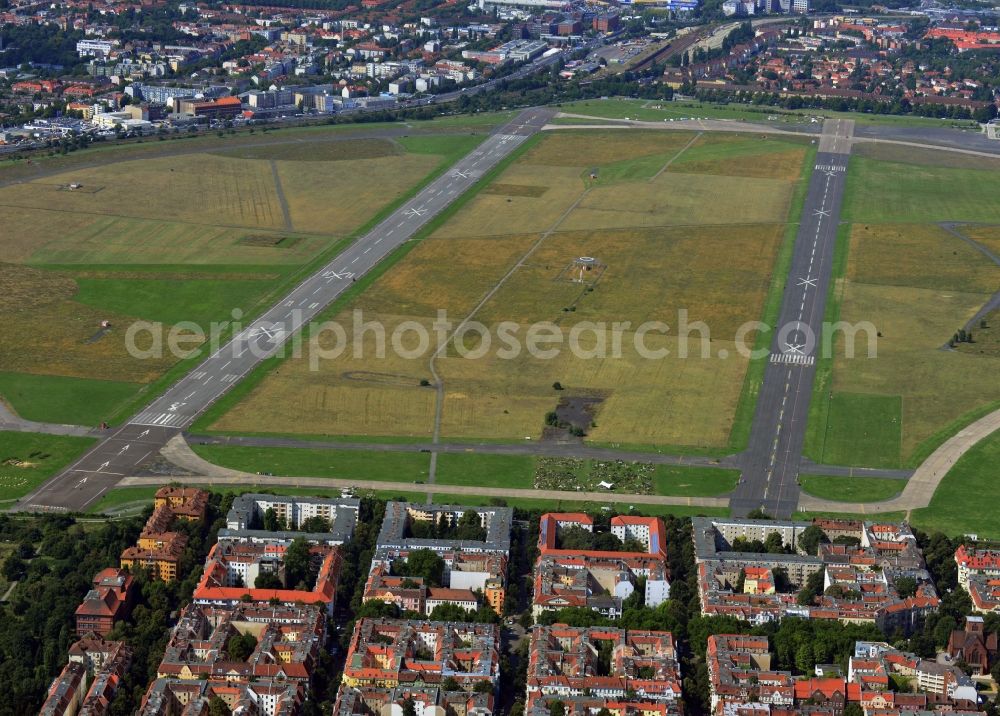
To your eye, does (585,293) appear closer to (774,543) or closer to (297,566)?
(774,543)

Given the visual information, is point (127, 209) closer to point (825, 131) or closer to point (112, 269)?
point (112, 269)

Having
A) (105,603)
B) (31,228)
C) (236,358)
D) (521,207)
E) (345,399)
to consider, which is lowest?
(521,207)

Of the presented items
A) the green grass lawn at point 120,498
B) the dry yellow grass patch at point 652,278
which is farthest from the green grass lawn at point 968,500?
the green grass lawn at point 120,498

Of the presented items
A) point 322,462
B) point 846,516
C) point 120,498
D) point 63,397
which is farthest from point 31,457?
point 846,516

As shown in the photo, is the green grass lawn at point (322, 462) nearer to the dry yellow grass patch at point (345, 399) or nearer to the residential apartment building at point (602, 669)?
the dry yellow grass patch at point (345, 399)

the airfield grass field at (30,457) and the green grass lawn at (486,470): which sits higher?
the airfield grass field at (30,457)

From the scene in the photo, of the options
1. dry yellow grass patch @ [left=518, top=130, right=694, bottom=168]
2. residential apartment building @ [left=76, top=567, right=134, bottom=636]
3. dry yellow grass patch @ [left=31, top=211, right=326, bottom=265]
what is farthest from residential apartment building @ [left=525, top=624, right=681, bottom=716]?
dry yellow grass patch @ [left=518, top=130, right=694, bottom=168]

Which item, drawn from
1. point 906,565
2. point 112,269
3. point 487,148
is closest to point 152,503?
point 906,565
